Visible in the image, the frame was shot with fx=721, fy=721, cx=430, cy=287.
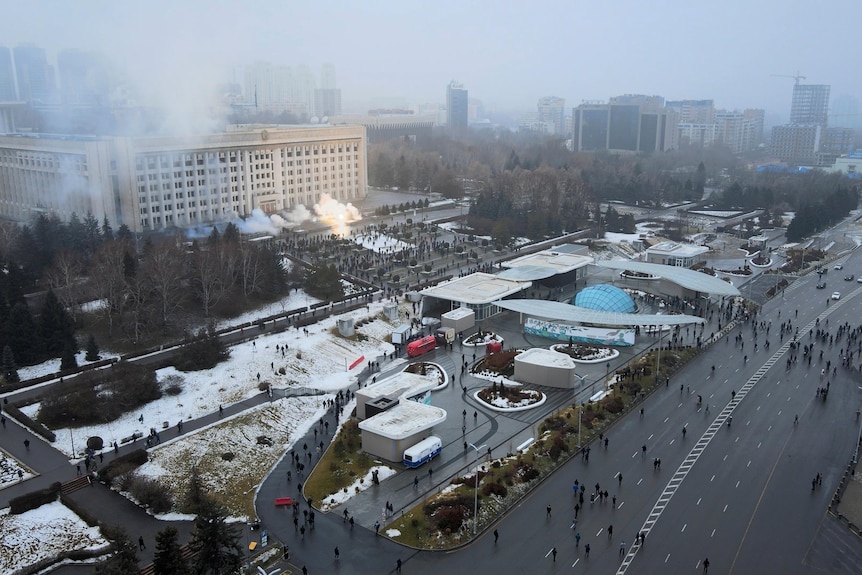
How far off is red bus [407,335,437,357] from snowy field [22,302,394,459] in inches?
64.9

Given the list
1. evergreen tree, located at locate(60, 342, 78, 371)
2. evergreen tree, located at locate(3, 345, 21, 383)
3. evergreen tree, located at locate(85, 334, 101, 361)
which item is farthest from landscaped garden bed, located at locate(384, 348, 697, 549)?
evergreen tree, located at locate(3, 345, 21, 383)

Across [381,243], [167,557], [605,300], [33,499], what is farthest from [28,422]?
[381,243]

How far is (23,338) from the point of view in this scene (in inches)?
1168

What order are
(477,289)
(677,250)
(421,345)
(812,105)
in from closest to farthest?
(421,345) < (477,289) < (677,250) < (812,105)

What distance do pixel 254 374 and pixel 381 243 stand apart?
26.4 meters

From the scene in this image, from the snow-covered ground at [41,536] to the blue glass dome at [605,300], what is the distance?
26.9 metres

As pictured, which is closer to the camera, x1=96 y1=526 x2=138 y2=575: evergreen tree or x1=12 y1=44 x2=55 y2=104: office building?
x1=96 y1=526 x2=138 y2=575: evergreen tree

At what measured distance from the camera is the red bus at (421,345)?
110 ft

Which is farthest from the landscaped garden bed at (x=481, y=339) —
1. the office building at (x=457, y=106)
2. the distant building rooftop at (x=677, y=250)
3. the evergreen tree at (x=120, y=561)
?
the office building at (x=457, y=106)

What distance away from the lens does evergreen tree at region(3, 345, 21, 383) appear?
28.0m

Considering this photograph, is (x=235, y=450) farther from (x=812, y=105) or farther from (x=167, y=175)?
(x=812, y=105)

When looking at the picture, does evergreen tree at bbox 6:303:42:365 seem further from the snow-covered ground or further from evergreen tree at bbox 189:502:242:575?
evergreen tree at bbox 189:502:242:575

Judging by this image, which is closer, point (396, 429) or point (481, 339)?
point (396, 429)

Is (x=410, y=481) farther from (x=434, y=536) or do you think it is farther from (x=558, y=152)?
(x=558, y=152)
